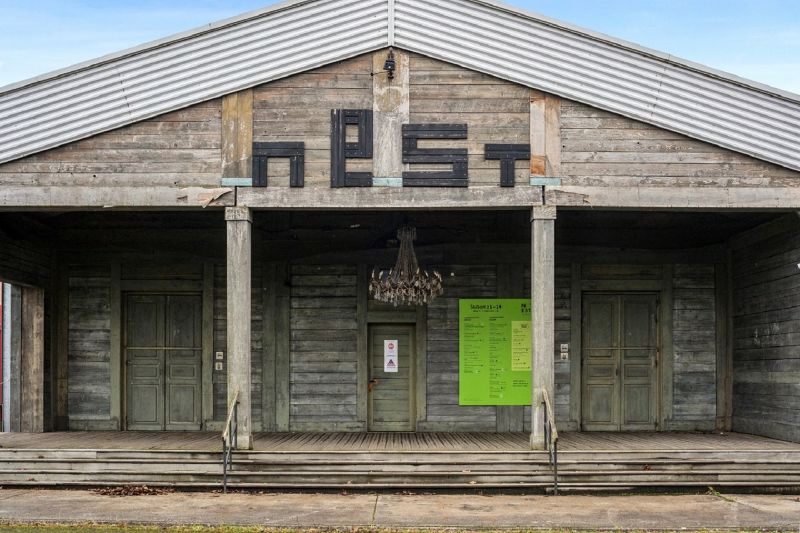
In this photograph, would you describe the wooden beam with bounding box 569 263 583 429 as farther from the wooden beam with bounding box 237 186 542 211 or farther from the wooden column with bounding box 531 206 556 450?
the wooden beam with bounding box 237 186 542 211

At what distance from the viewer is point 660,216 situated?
550 inches

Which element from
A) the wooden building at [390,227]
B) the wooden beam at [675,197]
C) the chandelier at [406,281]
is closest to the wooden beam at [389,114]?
the wooden building at [390,227]

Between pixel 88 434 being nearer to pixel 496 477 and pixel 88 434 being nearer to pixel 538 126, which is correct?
pixel 496 477

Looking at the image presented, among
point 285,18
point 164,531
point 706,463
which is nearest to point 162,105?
point 285,18

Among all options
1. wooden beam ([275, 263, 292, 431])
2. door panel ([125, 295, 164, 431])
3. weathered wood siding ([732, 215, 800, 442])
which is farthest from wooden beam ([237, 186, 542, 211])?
door panel ([125, 295, 164, 431])

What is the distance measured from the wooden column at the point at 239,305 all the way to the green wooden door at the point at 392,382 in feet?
10.2

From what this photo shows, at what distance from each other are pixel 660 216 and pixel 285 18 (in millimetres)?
6193

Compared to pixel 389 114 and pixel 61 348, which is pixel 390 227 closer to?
pixel 389 114

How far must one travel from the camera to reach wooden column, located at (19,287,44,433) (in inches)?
548

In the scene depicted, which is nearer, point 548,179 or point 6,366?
point 548,179

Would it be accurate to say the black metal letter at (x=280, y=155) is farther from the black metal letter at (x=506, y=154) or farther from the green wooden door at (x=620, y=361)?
the green wooden door at (x=620, y=361)

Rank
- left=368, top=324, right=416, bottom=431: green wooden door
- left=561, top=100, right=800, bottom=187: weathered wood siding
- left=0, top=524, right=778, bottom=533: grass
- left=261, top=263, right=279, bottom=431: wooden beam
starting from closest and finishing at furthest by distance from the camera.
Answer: left=0, top=524, right=778, bottom=533: grass, left=561, top=100, right=800, bottom=187: weathered wood siding, left=261, top=263, right=279, bottom=431: wooden beam, left=368, top=324, right=416, bottom=431: green wooden door

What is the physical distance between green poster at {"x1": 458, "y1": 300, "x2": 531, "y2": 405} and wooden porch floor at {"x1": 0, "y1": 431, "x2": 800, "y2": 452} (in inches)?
26.9

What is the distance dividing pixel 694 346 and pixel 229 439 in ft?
23.8
